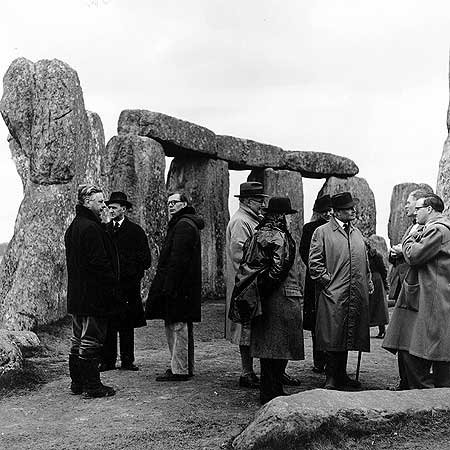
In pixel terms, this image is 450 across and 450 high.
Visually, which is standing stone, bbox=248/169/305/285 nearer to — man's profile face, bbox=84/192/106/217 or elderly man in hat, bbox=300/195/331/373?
elderly man in hat, bbox=300/195/331/373

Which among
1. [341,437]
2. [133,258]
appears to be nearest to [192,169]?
[133,258]

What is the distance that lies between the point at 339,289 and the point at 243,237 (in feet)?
3.42

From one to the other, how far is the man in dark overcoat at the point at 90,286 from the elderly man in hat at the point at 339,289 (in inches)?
67.9

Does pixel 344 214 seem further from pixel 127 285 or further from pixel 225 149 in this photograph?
pixel 225 149

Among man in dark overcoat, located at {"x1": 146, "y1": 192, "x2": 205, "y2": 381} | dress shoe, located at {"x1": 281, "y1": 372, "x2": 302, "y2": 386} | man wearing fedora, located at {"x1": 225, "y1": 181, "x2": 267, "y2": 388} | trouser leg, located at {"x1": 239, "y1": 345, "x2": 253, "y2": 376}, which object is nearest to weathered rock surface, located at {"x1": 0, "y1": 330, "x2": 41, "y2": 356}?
man in dark overcoat, located at {"x1": 146, "y1": 192, "x2": 205, "y2": 381}

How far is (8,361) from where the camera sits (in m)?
8.08

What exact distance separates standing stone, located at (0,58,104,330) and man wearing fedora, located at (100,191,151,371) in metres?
2.34

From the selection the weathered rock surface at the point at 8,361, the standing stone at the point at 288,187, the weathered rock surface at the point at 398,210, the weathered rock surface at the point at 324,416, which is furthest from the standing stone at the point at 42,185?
the weathered rock surface at the point at 398,210

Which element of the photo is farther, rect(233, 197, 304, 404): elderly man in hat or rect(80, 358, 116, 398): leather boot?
rect(80, 358, 116, 398): leather boot

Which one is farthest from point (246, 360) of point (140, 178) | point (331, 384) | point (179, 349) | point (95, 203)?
point (140, 178)

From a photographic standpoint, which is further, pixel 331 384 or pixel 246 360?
pixel 246 360

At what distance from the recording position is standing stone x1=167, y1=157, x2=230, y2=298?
15250 mm

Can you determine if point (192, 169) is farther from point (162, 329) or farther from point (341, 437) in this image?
point (341, 437)

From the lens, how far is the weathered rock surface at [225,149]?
13.5 metres
